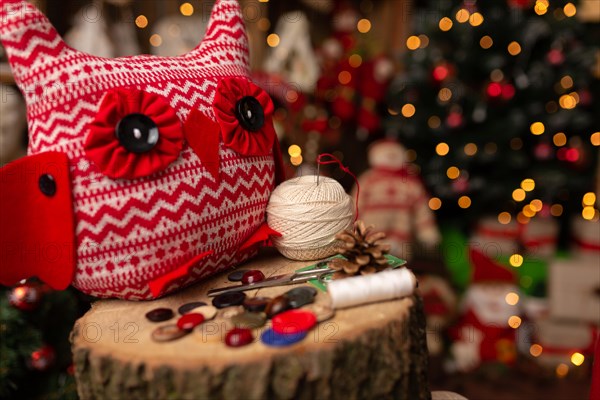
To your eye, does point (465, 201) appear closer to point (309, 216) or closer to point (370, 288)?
point (309, 216)

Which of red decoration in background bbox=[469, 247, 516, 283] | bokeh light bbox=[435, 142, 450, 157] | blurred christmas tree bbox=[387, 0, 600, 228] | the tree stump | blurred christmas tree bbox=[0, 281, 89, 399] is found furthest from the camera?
bokeh light bbox=[435, 142, 450, 157]

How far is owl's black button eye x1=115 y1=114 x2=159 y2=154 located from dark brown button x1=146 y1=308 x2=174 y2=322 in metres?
0.24

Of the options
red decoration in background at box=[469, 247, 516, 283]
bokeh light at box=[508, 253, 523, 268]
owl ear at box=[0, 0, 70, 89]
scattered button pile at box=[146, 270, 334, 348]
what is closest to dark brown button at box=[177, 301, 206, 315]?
scattered button pile at box=[146, 270, 334, 348]

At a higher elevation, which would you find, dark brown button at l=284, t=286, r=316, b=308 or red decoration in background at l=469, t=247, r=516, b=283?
dark brown button at l=284, t=286, r=316, b=308

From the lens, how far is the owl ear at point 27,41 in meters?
0.65

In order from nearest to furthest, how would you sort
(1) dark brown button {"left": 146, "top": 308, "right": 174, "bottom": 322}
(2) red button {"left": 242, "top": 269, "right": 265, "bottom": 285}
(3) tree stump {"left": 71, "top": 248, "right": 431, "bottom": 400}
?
(3) tree stump {"left": 71, "top": 248, "right": 431, "bottom": 400} < (1) dark brown button {"left": 146, "top": 308, "right": 174, "bottom": 322} < (2) red button {"left": 242, "top": 269, "right": 265, "bottom": 285}

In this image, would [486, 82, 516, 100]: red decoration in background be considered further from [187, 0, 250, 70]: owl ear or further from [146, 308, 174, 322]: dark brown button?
[146, 308, 174, 322]: dark brown button

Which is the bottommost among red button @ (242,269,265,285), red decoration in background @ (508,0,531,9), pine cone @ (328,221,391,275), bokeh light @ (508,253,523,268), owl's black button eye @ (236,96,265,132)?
bokeh light @ (508,253,523,268)

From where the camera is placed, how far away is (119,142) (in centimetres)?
69

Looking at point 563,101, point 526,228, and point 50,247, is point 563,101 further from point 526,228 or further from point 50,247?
point 50,247

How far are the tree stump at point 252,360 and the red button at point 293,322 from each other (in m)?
0.01

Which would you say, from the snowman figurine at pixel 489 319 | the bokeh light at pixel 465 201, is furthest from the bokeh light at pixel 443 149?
the snowman figurine at pixel 489 319

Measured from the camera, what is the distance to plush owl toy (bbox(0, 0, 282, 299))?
0.68 metres

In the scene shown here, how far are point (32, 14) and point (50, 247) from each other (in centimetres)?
33
